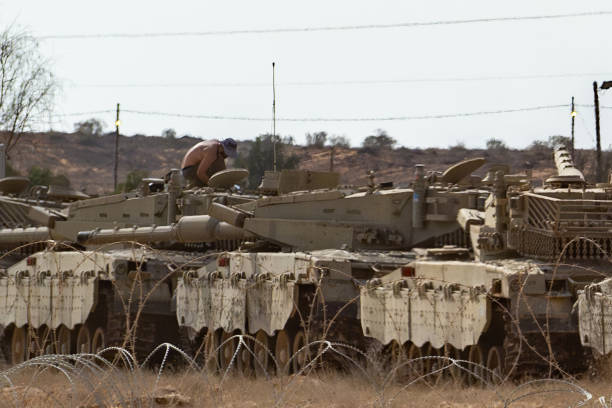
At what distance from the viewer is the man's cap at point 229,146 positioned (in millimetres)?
23547

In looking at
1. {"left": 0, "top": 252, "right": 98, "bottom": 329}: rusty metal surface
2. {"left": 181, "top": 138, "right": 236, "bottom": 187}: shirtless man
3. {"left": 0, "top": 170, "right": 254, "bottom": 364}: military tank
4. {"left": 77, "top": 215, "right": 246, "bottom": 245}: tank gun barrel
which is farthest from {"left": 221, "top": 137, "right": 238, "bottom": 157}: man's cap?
{"left": 0, "top": 252, "right": 98, "bottom": 329}: rusty metal surface

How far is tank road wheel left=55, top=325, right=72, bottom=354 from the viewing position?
19781mm

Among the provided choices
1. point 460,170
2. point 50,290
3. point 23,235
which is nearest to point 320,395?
point 460,170

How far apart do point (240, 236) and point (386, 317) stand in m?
5.03

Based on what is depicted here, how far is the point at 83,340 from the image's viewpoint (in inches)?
772

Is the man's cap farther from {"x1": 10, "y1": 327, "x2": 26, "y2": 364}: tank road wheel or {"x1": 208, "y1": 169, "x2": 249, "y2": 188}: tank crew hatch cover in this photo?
{"x1": 10, "y1": 327, "x2": 26, "y2": 364}: tank road wheel

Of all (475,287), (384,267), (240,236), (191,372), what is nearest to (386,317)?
(384,267)

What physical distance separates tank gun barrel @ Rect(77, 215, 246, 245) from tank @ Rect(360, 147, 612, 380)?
4.74 m

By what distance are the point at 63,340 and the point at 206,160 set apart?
4957mm

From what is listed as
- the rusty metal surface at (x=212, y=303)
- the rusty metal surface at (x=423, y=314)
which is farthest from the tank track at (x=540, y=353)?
the rusty metal surface at (x=212, y=303)

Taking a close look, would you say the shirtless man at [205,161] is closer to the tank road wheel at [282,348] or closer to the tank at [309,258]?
the tank at [309,258]

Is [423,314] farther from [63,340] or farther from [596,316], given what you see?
[63,340]

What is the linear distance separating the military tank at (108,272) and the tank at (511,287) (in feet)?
12.1

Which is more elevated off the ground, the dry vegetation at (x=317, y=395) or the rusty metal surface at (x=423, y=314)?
the rusty metal surface at (x=423, y=314)
